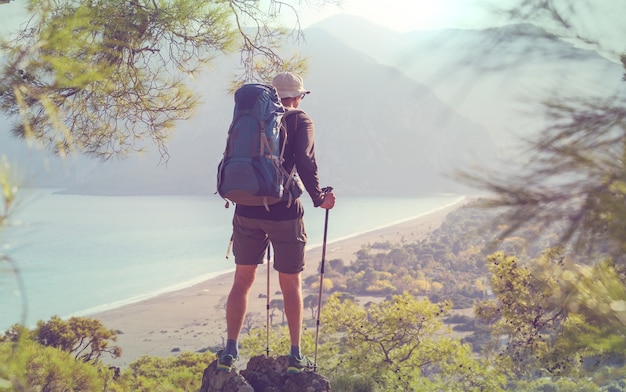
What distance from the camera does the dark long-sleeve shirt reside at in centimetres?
267

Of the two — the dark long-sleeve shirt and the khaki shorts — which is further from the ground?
the dark long-sleeve shirt

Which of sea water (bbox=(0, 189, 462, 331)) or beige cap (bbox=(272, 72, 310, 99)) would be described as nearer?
beige cap (bbox=(272, 72, 310, 99))

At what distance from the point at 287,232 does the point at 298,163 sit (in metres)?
0.32

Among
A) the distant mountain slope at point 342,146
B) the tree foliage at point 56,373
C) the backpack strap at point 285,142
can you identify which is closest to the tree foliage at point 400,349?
the tree foliage at point 56,373

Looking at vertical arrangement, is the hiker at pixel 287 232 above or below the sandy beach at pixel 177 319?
above

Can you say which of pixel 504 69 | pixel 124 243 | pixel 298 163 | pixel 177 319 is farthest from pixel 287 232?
pixel 124 243

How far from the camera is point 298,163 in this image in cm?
267

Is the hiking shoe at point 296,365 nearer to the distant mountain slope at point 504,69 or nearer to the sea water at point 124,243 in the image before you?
the distant mountain slope at point 504,69

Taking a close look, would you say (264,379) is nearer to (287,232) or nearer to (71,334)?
(287,232)

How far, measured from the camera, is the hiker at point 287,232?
2.69 metres

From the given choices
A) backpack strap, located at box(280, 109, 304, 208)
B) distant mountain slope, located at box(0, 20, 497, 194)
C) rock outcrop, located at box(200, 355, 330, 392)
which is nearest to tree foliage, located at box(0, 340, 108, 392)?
rock outcrop, located at box(200, 355, 330, 392)

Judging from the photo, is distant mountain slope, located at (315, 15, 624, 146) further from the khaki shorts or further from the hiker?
the khaki shorts

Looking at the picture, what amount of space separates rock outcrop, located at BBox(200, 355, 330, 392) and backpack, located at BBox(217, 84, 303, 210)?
90 centimetres

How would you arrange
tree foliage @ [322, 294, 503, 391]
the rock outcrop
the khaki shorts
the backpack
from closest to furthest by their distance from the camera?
the backpack
the khaki shorts
the rock outcrop
tree foliage @ [322, 294, 503, 391]
